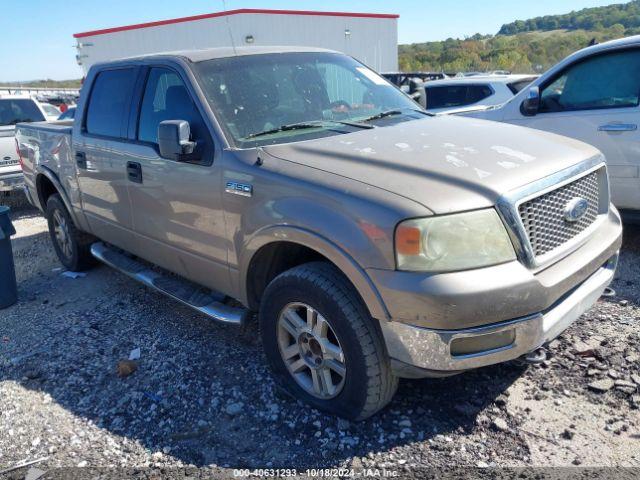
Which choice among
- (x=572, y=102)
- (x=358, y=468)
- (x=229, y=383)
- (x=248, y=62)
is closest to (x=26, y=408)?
(x=229, y=383)

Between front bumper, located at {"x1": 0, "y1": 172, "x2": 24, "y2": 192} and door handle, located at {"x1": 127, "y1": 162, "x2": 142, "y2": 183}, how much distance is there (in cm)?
564

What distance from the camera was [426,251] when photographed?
242 centimetres

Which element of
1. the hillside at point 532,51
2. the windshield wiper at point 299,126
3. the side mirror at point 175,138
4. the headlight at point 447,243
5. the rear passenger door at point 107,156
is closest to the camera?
the headlight at point 447,243

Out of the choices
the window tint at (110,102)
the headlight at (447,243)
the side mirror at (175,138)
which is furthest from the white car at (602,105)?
the window tint at (110,102)

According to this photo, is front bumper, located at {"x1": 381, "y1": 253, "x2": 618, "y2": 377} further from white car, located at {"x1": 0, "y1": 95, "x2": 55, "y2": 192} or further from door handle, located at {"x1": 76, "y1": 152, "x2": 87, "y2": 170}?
white car, located at {"x1": 0, "y1": 95, "x2": 55, "y2": 192}

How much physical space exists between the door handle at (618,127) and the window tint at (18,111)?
30.9ft

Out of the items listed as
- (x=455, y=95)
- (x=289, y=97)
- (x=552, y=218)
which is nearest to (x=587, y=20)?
(x=455, y=95)

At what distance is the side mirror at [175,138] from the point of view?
3.21 meters

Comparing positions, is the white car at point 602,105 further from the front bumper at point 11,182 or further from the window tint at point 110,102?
the front bumper at point 11,182

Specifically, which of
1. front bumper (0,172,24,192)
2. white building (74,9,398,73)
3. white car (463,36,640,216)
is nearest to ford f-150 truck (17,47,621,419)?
white car (463,36,640,216)

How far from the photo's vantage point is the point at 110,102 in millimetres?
4598

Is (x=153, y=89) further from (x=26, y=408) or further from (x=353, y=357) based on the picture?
(x=353, y=357)

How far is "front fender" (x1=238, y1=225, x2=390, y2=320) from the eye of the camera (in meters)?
2.53

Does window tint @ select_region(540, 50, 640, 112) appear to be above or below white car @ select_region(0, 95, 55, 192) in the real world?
above
